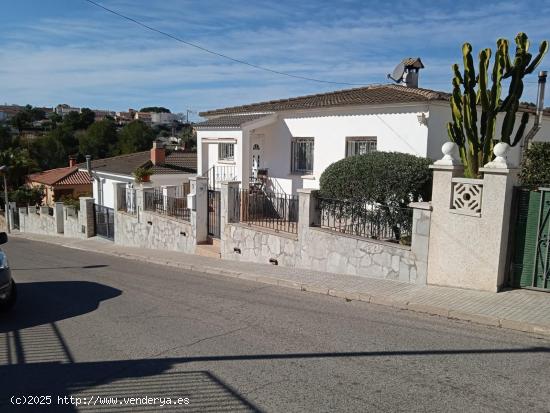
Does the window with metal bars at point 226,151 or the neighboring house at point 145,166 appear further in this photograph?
the neighboring house at point 145,166

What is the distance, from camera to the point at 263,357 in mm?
5543

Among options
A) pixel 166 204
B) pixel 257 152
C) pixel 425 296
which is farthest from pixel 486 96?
pixel 166 204

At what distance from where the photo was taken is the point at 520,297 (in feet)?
24.8

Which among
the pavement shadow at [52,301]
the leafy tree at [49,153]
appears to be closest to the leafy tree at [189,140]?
the leafy tree at [49,153]

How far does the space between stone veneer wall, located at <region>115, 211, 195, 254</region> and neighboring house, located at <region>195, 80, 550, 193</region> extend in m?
2.79

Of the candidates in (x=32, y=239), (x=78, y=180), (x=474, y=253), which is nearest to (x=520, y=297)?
(x=474, y=253)

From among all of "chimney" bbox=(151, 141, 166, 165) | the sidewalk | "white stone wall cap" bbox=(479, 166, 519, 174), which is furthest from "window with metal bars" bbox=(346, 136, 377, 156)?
"chimney" bbox=(151, 141, 166, 165)

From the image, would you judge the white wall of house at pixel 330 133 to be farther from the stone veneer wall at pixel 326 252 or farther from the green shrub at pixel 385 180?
the stone veneer wall at pixel 326 252

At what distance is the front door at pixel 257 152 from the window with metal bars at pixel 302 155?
1371 mm

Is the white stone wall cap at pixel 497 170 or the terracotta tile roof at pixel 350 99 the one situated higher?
the terracotta tile roof at pixel 350 99

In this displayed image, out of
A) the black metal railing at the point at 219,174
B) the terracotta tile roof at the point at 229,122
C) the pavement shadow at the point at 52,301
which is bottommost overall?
the pavement shadow at the point at 52,301

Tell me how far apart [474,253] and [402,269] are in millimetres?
1409

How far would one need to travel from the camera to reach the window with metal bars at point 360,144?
14234mm

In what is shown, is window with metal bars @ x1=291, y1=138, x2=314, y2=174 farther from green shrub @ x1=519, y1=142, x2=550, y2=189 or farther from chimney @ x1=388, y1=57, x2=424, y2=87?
green shrub @ x1=519, y1=142, x2=550, y2=189
